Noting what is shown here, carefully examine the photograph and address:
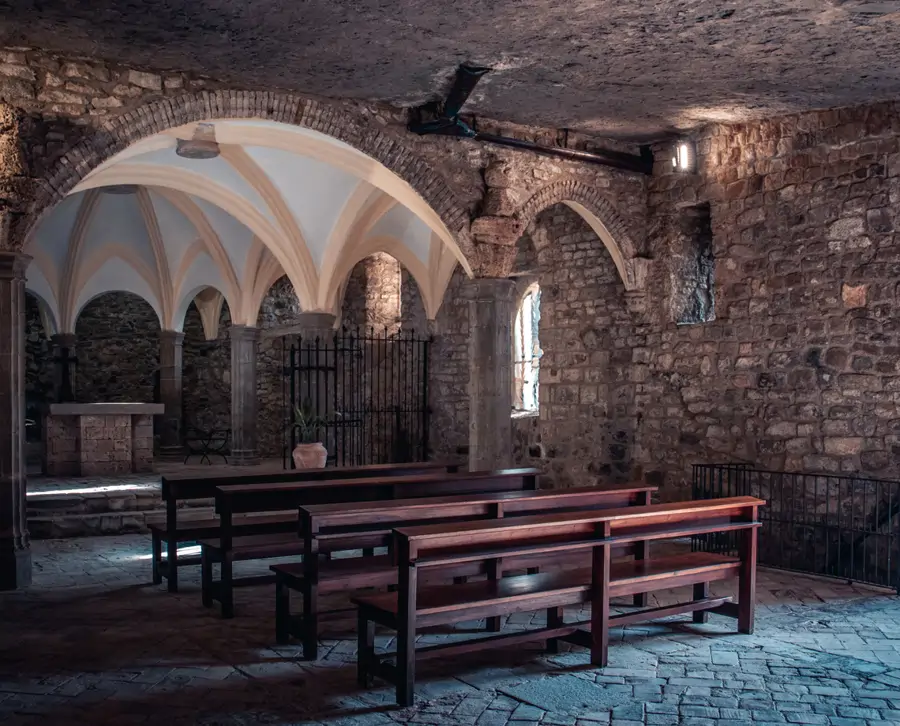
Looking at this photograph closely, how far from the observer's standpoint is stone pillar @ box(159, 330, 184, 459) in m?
18.3

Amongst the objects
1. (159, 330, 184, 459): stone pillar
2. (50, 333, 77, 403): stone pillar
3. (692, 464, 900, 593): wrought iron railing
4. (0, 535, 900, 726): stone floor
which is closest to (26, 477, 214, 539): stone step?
(0, 535, 900, 726): stone floor

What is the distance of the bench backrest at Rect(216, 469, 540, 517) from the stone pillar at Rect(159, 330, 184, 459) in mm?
11913

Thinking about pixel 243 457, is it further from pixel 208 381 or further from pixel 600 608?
pixel 600 608

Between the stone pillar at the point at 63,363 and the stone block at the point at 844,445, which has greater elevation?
the stone pillar at the point at 63,363

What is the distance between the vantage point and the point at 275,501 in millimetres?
6688

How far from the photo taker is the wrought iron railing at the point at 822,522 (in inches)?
322

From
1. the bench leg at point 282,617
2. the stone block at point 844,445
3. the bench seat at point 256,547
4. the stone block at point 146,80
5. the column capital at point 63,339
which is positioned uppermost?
the stone block at point 146,80

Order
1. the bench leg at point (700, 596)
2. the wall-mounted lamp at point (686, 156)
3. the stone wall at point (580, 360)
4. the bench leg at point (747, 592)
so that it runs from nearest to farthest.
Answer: the bench leg at point (747, 592)
the bench leg at point (700, 596)
the wall-mounted lamp at point (686, 156)
the stone wall at point (580, 360)

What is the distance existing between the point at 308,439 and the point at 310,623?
7463 millimetres

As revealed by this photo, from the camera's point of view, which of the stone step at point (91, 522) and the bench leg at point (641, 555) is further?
the stone step at point (91, 522)

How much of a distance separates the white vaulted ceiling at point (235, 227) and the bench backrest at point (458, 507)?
3860 mm

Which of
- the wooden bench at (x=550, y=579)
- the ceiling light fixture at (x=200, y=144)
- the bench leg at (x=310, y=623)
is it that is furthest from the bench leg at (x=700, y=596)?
the ceiling light fixture at (x=200, y=144)

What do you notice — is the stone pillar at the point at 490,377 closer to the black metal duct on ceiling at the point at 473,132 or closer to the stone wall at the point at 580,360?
the black metal duct on ceiling at the point at 473,132

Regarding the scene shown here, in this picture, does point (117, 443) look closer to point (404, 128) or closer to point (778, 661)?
point (404, 128)
